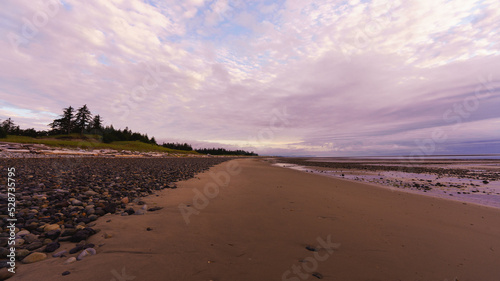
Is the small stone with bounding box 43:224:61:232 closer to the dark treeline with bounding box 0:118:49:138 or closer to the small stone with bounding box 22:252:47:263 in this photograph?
the small stone with bounding box 22:252:47:263

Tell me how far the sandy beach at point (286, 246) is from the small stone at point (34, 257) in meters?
0.16

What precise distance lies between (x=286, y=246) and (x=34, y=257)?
3.82 m

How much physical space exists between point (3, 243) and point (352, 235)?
20.2ft

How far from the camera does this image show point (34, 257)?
2738mm

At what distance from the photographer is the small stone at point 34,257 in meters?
2.67

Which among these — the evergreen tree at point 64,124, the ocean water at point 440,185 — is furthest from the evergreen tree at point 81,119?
the ocean water at point 440,185

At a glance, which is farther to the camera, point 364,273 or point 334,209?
point 334,209

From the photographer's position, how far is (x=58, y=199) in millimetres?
5508

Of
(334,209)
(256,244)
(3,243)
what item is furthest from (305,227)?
(3,243)

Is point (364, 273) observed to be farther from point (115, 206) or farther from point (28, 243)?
point (115, 206)

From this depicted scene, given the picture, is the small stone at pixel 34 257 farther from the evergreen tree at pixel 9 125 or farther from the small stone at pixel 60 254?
the evergreen tree at pixel 9 125

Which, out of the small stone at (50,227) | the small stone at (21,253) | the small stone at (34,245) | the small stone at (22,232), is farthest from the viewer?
the small stone at (50,227)

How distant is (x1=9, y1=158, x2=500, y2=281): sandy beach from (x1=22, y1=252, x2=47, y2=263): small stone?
0.52 ft

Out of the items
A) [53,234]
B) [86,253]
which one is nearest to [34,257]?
[86,253]
